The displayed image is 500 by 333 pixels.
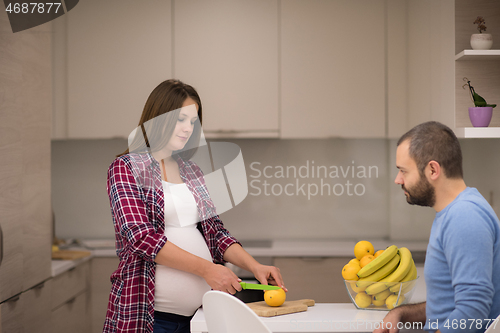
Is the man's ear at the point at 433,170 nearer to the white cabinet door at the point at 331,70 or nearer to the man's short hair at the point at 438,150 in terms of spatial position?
the man's short hair at the point at 438,150

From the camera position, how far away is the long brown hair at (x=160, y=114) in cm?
135

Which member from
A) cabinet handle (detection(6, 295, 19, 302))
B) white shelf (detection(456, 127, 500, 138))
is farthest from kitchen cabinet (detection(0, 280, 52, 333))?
white shelf (detection(456, 127, 500, 138))

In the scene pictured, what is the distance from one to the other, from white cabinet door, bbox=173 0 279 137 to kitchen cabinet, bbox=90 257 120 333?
954 millimetres

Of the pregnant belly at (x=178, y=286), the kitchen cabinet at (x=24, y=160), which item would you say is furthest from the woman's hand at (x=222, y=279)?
the kitchen cabinet at (x=24, y=160)

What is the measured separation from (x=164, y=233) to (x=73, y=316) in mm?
1475

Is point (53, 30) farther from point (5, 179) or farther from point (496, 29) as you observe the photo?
point (496, 29)

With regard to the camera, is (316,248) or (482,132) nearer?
(482,132)

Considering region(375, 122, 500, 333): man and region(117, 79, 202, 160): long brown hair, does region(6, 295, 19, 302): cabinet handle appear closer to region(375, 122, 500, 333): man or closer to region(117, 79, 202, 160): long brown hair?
region(117, 79, 202, 160): long brown hair

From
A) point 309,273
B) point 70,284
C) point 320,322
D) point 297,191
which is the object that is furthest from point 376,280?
point 70,284

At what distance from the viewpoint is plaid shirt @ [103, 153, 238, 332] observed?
1208 millimetres

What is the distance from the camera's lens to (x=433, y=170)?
0.98 meters

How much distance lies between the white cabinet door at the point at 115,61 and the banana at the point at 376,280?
1.72 metres

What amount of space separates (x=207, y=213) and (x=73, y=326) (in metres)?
1.51

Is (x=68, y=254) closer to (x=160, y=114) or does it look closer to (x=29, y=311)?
(x=29, y=311)
